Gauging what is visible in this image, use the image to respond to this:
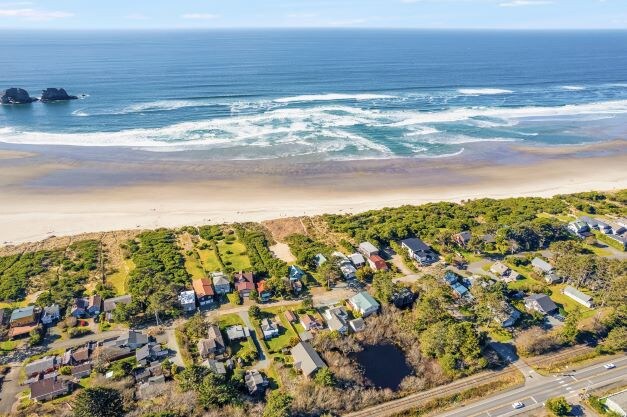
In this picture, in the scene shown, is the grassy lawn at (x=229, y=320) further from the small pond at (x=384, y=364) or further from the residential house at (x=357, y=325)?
the small pond at (x=384, y=364)

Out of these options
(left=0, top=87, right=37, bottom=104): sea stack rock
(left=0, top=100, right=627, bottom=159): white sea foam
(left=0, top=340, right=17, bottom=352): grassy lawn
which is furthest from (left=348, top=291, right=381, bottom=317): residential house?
(left=0, top=87, right=37, bottom=104): sea stack rock

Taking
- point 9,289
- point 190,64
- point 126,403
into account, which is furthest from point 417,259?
point 190,64

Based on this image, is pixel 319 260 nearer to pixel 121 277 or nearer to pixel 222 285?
pixel 222 285

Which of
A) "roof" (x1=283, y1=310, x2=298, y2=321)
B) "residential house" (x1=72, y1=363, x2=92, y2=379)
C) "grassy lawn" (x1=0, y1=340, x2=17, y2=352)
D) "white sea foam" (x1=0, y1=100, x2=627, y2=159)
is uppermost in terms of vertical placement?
"white sea foam" (x1=0, y1=100, x2=627, y2=159)

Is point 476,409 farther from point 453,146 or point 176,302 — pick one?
point 453,146

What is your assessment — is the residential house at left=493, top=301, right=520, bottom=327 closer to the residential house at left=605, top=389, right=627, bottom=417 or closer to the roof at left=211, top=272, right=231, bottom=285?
the residential house at left=605, top=389, right=627, bottom=417

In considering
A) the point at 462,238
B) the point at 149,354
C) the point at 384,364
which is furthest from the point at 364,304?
the point at 149,354

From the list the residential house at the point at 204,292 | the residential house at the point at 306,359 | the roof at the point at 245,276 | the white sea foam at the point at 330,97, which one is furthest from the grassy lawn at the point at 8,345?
the white sea foam at the point at 330,97
